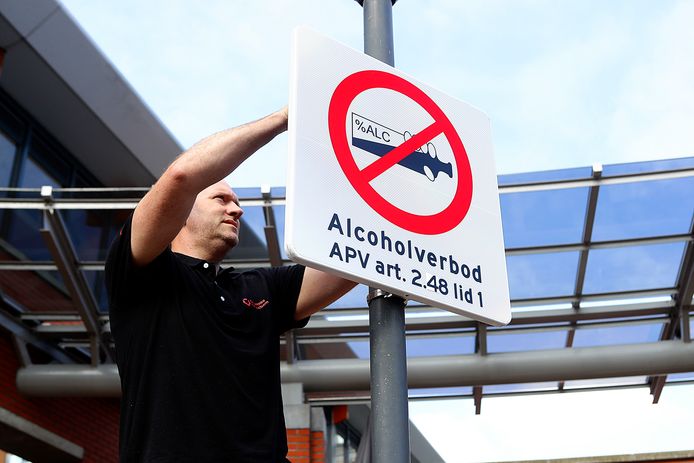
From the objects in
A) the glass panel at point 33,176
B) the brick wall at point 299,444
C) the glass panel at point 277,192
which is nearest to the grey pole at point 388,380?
the glass panel at point 277,192

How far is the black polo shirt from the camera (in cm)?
229

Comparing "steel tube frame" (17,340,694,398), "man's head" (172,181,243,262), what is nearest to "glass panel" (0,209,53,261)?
"steel tube frame" (17,340,694,398)

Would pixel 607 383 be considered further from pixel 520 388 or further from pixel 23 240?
pixel 23 240

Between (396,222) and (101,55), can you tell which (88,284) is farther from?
(396,222)

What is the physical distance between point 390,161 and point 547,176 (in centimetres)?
708

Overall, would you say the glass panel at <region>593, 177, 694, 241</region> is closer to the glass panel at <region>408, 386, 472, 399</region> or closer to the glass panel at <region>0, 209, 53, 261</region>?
the glass panel at <region>408, 386, 472, 399</region>

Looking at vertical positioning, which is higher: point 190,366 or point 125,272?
point 125,272

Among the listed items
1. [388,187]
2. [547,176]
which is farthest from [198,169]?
[547,176]

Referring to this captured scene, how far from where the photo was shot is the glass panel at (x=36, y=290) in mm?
10391

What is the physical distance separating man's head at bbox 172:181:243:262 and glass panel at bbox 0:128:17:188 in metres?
8.57

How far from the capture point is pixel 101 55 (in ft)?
35.0

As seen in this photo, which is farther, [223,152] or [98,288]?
[98,288]

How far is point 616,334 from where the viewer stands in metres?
10.6

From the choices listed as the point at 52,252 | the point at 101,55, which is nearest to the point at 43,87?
the point at 101,55
